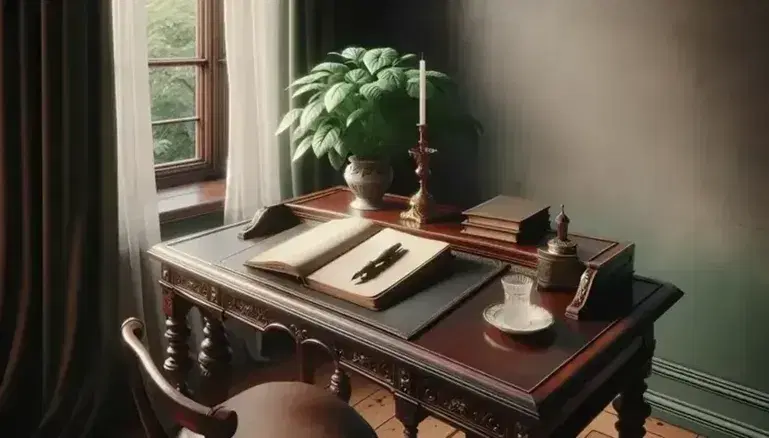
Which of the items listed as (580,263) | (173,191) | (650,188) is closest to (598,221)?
(650,188)

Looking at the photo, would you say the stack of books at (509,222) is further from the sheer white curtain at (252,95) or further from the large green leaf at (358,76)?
the sheer white curtain at (252,95)

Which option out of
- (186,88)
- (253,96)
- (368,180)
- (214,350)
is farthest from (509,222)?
(186,88)

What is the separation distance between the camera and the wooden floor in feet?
7.84

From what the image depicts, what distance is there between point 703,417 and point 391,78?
146cm

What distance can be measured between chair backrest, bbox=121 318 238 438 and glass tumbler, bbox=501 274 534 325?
0.61 metres

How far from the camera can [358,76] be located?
2.12 metres

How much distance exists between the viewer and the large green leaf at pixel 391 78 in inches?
81.5

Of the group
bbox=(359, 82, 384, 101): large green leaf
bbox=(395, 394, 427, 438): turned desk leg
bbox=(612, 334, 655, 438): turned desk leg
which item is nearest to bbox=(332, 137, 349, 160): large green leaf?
bbox=(359, 82, 384, 101): large green leaf

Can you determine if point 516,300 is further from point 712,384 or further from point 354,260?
point 712,384

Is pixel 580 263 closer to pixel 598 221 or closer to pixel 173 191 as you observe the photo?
pixel 598 221

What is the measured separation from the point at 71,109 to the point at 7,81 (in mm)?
166

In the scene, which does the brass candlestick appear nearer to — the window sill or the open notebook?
the open notebook

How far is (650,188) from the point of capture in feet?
7.74

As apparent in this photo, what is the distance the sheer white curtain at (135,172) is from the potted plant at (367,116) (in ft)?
1.47
